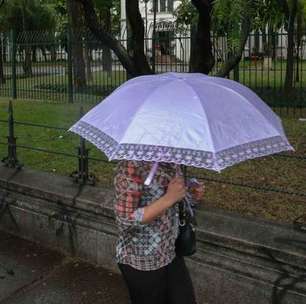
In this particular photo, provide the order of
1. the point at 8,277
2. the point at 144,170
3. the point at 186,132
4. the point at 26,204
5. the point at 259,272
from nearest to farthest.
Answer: the point at 186,132, the point at 144,170, the point at 259,272, the point at 8,277, the point at 26,204

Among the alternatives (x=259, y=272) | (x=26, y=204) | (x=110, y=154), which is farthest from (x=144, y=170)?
(x=26, y=204)

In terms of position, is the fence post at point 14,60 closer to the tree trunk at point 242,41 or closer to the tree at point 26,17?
the tree trunk at point 242,41

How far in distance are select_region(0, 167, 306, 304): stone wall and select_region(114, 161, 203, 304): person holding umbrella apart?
895 millimetres

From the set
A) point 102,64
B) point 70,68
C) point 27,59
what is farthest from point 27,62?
point 70,68

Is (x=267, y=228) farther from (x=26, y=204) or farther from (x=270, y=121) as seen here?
(x=26, y=204)

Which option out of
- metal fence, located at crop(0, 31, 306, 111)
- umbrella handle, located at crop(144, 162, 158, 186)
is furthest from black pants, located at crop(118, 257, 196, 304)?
metal fence, located at crop(0, 31, 306, 111)

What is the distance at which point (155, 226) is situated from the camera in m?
2.60

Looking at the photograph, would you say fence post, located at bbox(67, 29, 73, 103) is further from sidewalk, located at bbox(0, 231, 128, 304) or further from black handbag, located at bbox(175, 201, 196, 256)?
black handbag, located at bbox(175, 201, 196, 256)

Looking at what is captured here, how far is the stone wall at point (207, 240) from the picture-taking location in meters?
3.45

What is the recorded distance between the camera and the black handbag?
2.73 meters

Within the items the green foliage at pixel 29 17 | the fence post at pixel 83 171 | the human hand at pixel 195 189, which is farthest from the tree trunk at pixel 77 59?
the green foliage at pixel 29 17

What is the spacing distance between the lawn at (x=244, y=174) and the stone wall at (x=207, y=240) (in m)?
0.49

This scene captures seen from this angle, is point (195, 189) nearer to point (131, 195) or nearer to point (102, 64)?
point (131, 195)

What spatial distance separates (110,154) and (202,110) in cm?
44
